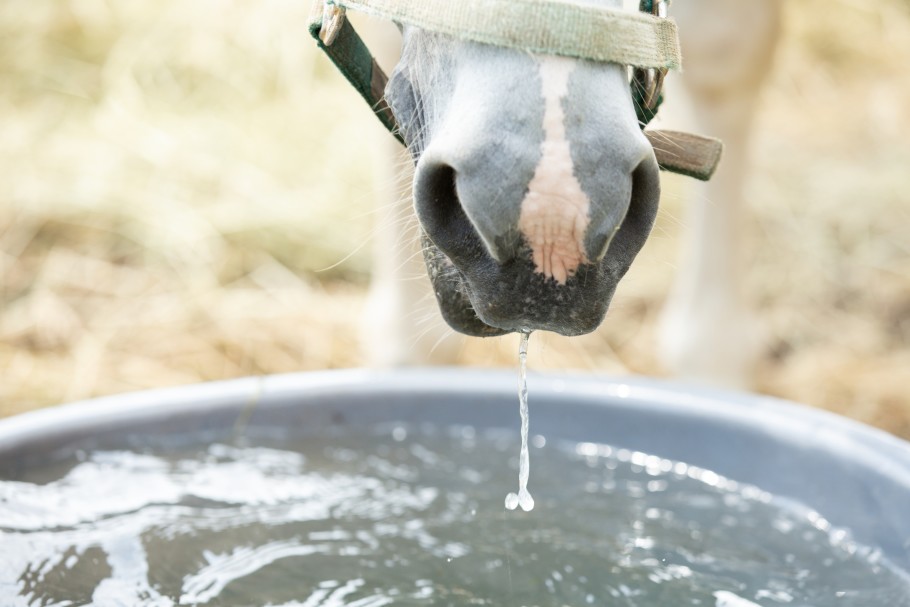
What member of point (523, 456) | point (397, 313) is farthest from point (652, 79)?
point (397, 313)

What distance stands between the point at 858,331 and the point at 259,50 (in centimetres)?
204

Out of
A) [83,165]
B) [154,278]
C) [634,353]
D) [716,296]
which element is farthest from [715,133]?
[83,165]

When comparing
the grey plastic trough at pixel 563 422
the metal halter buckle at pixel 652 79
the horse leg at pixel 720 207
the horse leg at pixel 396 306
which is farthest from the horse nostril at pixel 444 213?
the horse leg at pixel 720 207

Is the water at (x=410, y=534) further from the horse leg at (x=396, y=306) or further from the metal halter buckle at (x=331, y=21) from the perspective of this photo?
the metal halter buckle at (x=331, y=21)

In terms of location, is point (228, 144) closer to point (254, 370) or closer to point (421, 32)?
point (254, 370)

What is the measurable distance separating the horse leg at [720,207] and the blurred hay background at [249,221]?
21 centimetres

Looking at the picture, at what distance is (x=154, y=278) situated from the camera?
2434mm

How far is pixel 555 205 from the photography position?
764mm

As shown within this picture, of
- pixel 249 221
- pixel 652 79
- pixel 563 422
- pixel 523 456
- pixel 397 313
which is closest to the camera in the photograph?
pixel 652 79

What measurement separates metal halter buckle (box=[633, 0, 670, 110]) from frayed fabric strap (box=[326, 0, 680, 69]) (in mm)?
63

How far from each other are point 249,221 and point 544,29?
1832mm

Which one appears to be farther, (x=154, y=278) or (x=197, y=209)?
(x=197, y=209)

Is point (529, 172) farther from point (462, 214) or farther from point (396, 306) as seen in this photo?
point (396, 306)

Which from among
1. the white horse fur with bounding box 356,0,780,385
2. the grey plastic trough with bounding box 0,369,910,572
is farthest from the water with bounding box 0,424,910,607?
the white horse fur with bounding box 356,0,780,385
